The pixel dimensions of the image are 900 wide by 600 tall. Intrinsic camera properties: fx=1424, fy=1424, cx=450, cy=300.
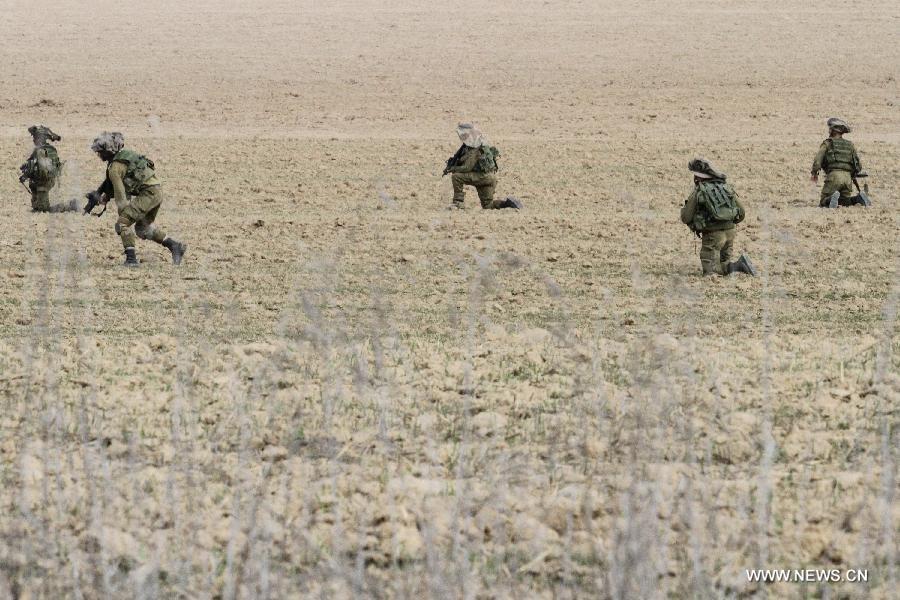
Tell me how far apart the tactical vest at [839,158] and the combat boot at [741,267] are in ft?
14.3

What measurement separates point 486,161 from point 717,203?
16.0 ft

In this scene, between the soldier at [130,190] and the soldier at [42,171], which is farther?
the soldier at [42,171]

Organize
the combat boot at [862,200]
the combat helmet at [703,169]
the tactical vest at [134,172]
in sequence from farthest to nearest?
the combat boot at [862,200] < the tactical vest at [134,172] < the combat helmet at [703,169]

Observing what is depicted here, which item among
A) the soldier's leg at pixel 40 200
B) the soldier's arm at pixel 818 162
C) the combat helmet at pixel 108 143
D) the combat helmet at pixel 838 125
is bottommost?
the soldier's leg at pixel 40 200

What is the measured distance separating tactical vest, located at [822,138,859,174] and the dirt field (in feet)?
1.82

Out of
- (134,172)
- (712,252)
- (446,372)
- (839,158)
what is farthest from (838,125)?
(446,372)

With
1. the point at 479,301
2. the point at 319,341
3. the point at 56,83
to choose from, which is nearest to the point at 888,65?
the point at 56,83

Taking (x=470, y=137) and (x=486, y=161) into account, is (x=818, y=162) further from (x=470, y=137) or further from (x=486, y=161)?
(x=470, y=137)

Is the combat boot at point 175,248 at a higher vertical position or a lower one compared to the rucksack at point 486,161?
lower

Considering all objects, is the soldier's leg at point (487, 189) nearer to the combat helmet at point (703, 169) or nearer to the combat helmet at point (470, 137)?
the combat helmet at point (470, 137)

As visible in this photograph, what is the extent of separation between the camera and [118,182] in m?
13.4

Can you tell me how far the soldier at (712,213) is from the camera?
508 inches

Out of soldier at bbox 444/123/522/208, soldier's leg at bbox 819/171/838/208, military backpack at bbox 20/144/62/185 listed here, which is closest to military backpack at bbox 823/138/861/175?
soldier's leg at bbox 819/171/838/208

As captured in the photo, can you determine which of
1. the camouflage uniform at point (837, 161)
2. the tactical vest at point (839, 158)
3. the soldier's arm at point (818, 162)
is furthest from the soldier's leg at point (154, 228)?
the tactical vest at point (839, 158)
